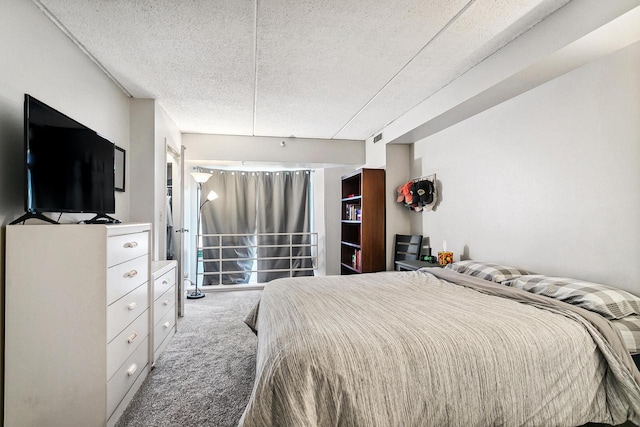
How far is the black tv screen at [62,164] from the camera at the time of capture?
5.38ft

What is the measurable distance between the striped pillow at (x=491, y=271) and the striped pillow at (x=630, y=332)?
2.53 ft

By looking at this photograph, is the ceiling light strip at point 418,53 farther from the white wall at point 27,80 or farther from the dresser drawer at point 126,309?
the dresser drawer at point 126,309

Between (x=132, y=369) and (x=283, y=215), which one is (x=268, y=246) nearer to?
(x=283, y=215)

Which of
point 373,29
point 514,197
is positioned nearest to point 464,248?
point 514,197

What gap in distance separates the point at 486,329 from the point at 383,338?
19.5 inches

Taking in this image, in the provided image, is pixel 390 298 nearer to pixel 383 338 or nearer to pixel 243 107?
pixel 383 338

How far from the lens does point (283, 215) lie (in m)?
6.11

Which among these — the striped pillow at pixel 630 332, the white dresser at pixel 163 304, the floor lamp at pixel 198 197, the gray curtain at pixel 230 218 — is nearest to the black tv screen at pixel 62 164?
the white dresser at pixel 163 304

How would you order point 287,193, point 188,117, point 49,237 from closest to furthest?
point 49,237
point 188,117
point 287,193

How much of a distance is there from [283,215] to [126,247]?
416cm

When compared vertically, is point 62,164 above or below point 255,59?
below

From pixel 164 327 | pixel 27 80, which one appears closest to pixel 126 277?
pixel 164 327

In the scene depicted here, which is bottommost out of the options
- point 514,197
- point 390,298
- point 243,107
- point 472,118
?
point 390,298

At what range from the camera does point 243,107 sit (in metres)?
3.58
